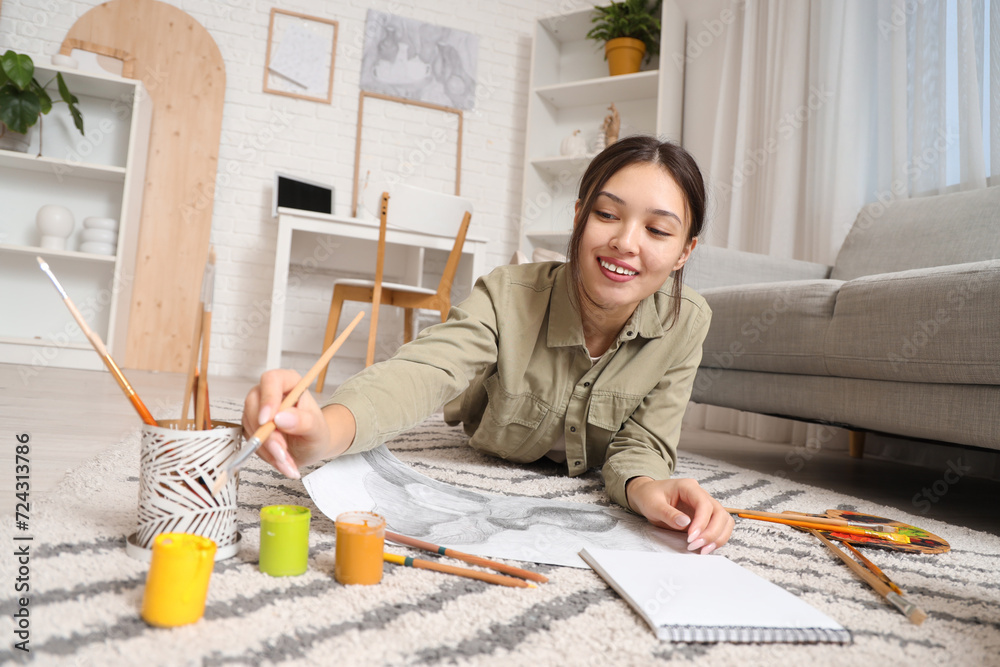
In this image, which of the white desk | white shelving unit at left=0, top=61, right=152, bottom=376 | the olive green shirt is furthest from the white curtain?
white shelving unit at left=0, top=61, right=152, bottom=376

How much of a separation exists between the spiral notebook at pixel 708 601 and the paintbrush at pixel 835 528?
0.26 metres

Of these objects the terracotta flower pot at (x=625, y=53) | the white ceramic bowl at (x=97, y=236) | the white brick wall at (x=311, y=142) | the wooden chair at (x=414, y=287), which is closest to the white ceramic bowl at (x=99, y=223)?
the white ceramic bowl at (x=97, y=236)

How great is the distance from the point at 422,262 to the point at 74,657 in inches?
114

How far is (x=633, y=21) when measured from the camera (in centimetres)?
303

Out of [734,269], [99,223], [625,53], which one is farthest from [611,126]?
[99,223]

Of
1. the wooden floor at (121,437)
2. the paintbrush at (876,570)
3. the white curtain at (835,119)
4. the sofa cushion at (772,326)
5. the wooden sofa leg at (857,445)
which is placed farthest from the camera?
the wooden sofa leg at (857,445)

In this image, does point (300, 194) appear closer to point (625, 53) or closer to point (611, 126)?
→ point (611, 126)

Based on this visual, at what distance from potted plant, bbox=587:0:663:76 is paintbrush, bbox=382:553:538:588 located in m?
2.95

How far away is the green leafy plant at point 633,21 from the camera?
301cm

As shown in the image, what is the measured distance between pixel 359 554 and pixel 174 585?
145mm

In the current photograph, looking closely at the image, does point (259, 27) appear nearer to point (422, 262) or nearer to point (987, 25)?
point (422, 262)

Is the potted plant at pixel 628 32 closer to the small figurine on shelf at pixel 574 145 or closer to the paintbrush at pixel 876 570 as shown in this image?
the small figurine on shelf at pixel 574 145

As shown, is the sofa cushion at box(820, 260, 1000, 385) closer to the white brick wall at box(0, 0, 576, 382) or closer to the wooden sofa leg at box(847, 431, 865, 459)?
the wooden sofa leg at box(847, 431, 865, 459)

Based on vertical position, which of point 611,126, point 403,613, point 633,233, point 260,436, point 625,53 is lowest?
point 403,613
